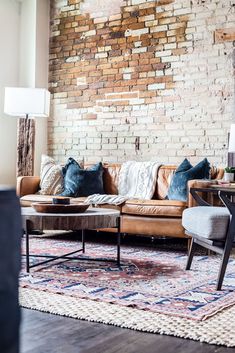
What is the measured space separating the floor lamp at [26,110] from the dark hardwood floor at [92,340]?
142 inches

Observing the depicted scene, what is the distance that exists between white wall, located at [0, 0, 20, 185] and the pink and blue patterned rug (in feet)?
7.66

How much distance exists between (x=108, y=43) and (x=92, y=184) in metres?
1.94

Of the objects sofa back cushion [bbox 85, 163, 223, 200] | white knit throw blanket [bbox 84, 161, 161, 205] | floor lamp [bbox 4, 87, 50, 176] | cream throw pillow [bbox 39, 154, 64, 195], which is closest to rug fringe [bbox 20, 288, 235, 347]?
white knit throw blanket [bbox 84, 161, 161, 205]

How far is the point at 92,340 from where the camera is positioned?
1.91m

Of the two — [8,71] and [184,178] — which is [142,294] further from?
[8,71]

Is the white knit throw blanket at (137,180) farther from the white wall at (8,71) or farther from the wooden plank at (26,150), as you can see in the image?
the white wall at (8,71)

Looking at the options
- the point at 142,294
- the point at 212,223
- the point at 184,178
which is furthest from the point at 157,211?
the point at 142,294

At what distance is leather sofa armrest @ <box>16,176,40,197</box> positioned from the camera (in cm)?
521

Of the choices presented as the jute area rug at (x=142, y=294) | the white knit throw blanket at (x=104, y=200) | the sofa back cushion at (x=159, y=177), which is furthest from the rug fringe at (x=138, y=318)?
the sofa back cushion at (x=159, y=177)

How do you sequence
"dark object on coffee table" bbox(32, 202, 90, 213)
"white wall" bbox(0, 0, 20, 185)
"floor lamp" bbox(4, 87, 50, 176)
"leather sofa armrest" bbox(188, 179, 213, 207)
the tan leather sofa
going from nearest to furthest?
1. "dark object on coffee table" bbox(32, 202, 90, 213)
2. "leather sofa armrest" bbox(188, 179, 213, 207)
3. the tan leather sofa
4. "floor lamp" bbox(4, 87, 50, 176)
5. "white wall" bbox(0, 0, 20, 185)

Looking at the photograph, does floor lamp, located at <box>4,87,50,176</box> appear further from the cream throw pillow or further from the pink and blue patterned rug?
the pink and blue patterned rug

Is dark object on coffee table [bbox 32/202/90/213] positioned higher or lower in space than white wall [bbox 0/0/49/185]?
lower

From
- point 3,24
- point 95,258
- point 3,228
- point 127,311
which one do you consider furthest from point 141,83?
point 3,228

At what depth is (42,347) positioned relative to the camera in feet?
6.01
